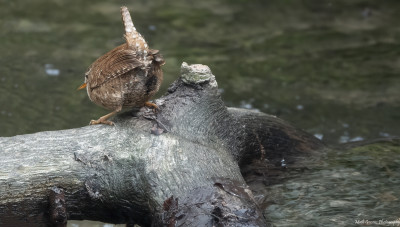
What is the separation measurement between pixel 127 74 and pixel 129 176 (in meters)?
0.55

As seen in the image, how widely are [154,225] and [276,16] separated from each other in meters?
5.40

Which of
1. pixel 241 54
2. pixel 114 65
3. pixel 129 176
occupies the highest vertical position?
pixel 114 65

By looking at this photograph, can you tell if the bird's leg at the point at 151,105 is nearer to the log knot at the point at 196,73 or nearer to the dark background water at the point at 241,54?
the log knot at the point at 196,73

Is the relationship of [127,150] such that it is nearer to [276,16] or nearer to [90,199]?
[90,199]

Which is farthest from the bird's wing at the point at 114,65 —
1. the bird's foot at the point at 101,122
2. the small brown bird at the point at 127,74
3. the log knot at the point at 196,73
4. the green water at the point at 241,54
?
the green water at the point at 241,54

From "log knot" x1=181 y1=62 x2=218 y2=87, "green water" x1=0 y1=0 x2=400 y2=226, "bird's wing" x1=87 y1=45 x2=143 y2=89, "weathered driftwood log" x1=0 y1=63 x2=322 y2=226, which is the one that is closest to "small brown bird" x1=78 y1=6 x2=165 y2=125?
"bird's wing" x1=87 y1=45 x2=143 y2=89

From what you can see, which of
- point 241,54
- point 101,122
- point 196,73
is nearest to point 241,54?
point 241,54

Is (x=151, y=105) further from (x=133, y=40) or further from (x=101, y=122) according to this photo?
(x=133, y=40)

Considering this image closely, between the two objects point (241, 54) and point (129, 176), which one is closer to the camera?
point (129, 176)

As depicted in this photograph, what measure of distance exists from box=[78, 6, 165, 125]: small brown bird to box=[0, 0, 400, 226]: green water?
86.2 inches

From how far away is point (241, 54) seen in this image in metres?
→ 7.00

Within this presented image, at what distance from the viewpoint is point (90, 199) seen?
3115 millimetres

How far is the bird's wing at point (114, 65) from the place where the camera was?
123 inches

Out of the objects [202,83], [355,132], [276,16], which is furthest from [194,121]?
[276,16]
